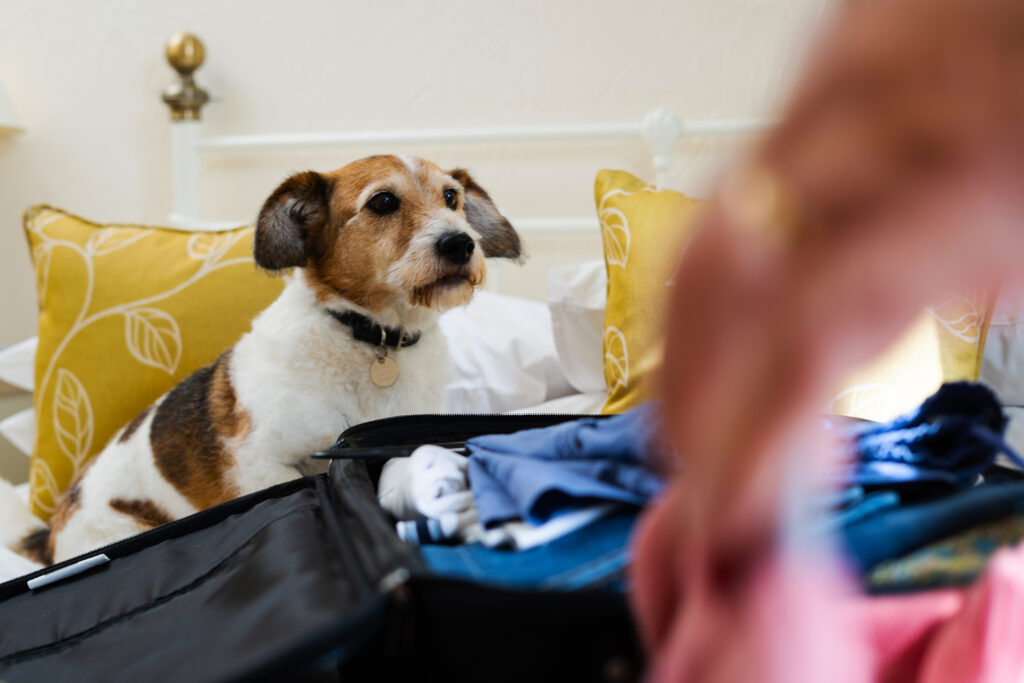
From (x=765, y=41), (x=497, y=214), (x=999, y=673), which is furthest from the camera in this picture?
(x=765, y=41)

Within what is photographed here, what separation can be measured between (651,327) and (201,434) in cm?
75

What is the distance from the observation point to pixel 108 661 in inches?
21.9

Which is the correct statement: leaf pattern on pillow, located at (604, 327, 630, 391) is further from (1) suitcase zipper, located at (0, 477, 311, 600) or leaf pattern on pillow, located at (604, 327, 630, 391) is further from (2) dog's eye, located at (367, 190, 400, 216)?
(1) suitcase zipper, located at (0, 477, 311, 600)

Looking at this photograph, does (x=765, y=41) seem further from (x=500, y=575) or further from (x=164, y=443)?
(x=500, y=575)

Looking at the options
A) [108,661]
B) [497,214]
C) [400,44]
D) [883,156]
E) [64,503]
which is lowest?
[64,503]

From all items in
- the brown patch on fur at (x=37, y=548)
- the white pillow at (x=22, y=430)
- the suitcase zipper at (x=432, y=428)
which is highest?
the suitcase zipper at (x=432, y=428)

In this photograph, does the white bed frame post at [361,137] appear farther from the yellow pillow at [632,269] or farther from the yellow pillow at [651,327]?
the yellow pillow at [632,269]

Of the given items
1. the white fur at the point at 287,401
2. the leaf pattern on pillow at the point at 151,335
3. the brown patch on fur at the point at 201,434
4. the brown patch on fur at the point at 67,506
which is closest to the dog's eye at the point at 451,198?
the white fur at the point at 287,401

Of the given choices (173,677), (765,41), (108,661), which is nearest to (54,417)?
(108,661)

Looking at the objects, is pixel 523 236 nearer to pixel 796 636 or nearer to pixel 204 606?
pixel 204 606

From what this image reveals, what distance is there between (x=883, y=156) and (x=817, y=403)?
0.26ft

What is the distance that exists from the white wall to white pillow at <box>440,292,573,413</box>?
19.4 inches

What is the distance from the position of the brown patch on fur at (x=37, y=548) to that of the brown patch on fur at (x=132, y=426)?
0.72ft

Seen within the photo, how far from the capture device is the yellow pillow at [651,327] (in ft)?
3.65
